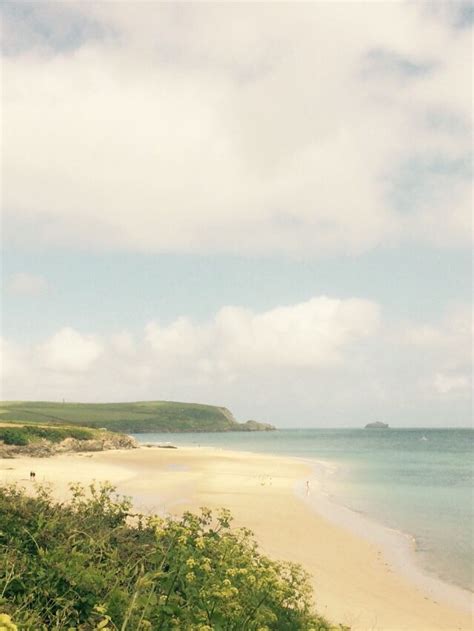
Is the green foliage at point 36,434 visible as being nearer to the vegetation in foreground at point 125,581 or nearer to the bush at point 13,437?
the bush at point 13,437

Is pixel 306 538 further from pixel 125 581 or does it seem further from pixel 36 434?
pixel 36 434

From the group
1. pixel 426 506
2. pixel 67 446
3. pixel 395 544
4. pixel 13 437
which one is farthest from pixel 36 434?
pixel 395 544

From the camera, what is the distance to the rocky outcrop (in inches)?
2168

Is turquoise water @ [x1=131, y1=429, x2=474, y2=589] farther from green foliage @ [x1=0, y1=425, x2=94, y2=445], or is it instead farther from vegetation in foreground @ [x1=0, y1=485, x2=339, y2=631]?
green foliage @ [x1=0, y1=425, x2=94, y2=445]

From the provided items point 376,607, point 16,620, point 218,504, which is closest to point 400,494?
point 218,504

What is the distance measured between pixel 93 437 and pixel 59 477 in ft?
128

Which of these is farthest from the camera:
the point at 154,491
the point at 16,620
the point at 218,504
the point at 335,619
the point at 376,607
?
the point at 154,491

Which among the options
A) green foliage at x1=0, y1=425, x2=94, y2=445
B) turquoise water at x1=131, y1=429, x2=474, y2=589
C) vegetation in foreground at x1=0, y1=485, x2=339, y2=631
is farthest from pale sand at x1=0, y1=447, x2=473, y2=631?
green foliage at x1=0, y1=425, x2=94, y2=445

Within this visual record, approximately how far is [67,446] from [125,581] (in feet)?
204

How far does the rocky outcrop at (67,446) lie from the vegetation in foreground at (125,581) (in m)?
49.0

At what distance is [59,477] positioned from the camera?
116 ft

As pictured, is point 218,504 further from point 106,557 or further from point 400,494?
point 106,557

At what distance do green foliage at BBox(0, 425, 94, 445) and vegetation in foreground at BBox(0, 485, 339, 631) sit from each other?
53760 millimetres

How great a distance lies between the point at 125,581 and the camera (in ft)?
23.1
